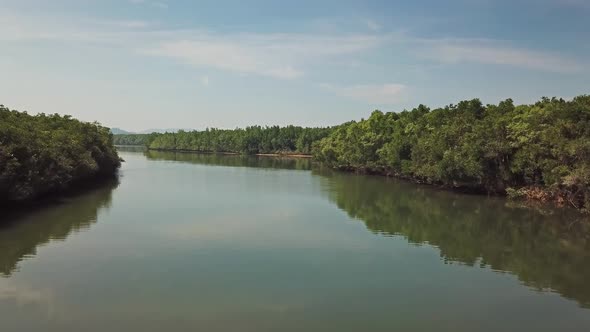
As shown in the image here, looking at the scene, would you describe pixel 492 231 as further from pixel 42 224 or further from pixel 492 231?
pixel 42 224

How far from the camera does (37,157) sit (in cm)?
3156

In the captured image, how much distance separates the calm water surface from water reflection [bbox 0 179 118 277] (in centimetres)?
11

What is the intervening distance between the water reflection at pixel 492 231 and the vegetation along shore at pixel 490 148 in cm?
245

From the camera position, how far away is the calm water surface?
561 inches

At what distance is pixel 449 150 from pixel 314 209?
1747 centimetres

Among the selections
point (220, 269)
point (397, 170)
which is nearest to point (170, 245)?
point (220, 269)

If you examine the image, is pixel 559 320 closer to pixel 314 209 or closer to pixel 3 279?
pixel 3 279

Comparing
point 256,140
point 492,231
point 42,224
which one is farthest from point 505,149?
point 256,140

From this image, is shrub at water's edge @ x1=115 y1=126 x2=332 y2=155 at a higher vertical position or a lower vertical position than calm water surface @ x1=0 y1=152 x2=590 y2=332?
higher

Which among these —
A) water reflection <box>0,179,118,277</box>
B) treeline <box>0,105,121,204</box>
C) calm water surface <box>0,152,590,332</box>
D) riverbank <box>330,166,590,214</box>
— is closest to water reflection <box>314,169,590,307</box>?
calm water surface <box>0,152,590,332</box>

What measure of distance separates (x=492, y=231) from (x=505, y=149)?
578 inches

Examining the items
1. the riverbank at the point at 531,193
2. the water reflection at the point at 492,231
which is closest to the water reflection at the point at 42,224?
the water reflection at the point at 492,231

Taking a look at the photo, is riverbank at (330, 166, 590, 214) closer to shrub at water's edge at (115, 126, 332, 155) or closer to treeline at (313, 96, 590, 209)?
treeline at (313, 96, 590, 209)

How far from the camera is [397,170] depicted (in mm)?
61250
